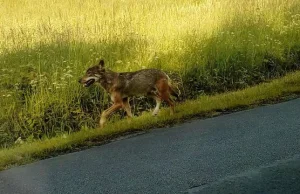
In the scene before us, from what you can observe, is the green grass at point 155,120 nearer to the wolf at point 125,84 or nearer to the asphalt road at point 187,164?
the wolf at point 125,84

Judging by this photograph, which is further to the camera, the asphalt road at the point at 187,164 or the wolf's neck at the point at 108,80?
the wolf's neck at the point at 108,80

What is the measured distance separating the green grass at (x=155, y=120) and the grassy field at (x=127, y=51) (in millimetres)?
497

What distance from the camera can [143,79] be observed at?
7.68m

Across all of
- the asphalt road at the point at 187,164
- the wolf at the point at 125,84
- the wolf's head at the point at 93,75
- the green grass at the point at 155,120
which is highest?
the wolf's head at the point at 93,75

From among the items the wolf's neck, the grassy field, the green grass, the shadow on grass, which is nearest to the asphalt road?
the green grass

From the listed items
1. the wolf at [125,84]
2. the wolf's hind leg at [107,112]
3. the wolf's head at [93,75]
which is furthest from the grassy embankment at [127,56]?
the wolf's head at [93,75]

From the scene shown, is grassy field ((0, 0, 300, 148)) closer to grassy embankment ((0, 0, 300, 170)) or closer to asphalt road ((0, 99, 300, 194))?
grassy embankment ((0, 0, 300, 170))

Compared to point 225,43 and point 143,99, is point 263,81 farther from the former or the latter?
point 143,99

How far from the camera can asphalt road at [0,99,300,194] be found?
508cm

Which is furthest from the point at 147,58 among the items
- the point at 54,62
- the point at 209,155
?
the point at 209,155

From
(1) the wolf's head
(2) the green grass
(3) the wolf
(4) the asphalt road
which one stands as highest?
(1) the wolf's head

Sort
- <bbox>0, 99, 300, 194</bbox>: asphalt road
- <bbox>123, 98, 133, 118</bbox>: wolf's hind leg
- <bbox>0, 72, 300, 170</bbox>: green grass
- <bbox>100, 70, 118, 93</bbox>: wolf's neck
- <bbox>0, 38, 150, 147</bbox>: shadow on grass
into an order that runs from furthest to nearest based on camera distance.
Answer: <bbox>0, 38, 150, 147</bbox>: shadow on grass, <bbox>123, 98, 133, 118</bbox>: wolf's hind leg, <bbox>100, 70, 118, 93</bbox>: wolf's neck, <bbox>0, 72, 300, 170</bbox>: green grass, <bbox>0, 99, 300, 194</bbox>: asphalt road

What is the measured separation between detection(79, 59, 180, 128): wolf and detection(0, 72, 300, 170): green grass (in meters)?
0.20

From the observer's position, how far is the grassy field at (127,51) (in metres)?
8.16
